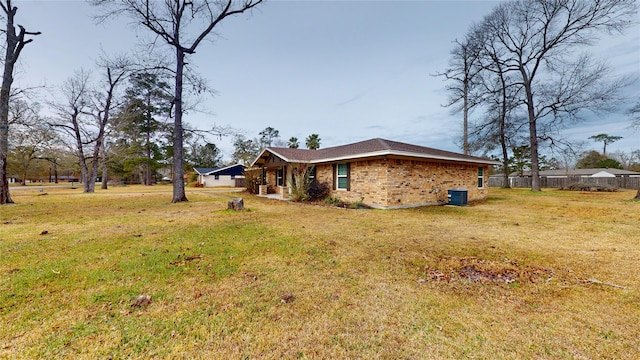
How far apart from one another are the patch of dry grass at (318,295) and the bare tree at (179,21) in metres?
6.85

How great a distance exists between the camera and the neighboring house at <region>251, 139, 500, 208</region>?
9.98 meters

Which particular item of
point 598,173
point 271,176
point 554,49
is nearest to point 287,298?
point 271,176

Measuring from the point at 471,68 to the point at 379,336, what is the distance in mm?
26446

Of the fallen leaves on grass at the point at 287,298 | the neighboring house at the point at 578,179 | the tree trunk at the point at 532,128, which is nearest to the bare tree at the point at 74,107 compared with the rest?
the fallen leaves on grass at the point at 287,298

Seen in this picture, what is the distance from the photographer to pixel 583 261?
13.1 feet

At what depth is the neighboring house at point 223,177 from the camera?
3262cm

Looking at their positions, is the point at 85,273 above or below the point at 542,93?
below

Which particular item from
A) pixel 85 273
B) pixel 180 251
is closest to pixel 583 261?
pixel 180 251

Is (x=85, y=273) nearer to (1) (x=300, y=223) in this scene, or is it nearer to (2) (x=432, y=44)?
(1) (x=300, y=223)

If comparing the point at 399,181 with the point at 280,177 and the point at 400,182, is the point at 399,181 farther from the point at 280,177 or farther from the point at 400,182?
the point at 280,177

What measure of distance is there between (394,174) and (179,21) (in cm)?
1246

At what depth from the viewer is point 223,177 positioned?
110ft

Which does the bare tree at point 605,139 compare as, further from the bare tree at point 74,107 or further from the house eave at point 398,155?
the bare tree at point 74,107

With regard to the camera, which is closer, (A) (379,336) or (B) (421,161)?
(A) (379,336)
